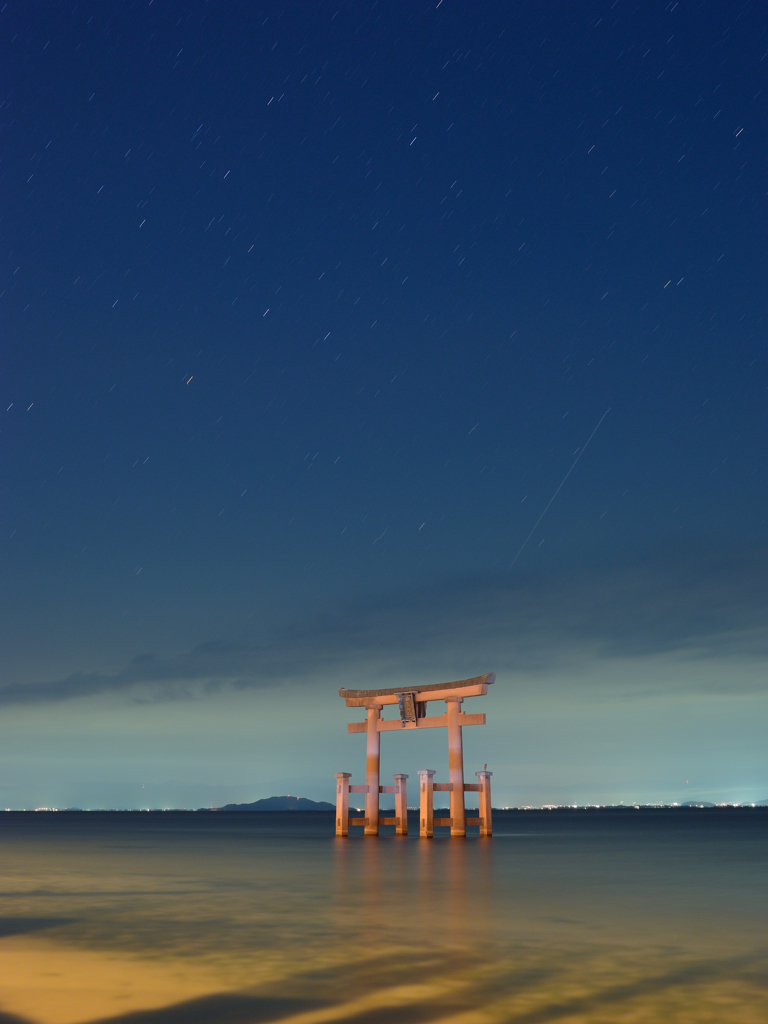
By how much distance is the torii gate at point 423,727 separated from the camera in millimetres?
31688

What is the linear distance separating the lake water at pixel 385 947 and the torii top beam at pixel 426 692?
7.77 metres

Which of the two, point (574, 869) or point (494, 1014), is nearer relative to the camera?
point (494, 1014)

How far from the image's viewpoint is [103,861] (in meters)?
32.2

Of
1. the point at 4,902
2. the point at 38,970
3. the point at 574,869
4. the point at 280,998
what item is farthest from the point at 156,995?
the point at 574,869

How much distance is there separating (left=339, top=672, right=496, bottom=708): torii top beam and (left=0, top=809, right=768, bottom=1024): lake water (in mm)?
7766

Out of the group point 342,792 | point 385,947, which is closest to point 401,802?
point 342,792

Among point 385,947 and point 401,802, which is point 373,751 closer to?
point 401,802

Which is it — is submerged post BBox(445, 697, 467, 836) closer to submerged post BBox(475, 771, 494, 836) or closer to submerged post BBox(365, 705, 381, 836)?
submerged post BBox(475, 771, 494, 836)

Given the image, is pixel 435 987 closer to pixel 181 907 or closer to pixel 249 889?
pixel 181 907

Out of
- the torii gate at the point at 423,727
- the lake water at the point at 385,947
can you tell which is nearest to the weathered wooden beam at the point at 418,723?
the torii gate at the point at 423,727

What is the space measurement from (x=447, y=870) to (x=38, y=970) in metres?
14.5

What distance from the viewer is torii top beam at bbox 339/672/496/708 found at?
31.3m

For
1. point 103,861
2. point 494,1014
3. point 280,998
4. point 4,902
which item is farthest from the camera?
point 103,861

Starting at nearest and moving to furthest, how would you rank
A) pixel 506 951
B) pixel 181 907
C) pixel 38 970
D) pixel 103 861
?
pixel 38 970
pixel 506 951
pixel 181 907
pixel 103 861
